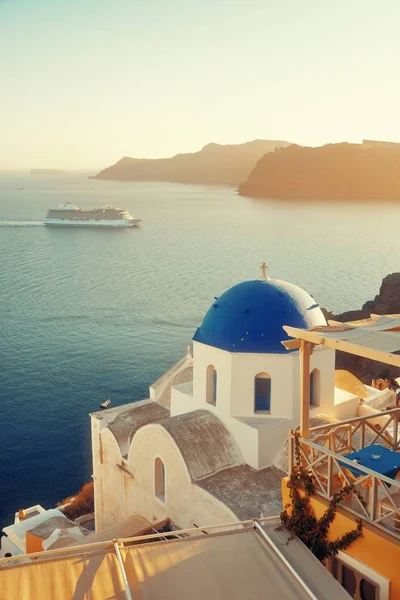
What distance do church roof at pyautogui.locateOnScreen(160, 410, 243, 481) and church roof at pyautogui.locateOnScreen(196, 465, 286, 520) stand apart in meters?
0.16

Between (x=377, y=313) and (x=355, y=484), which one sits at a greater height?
(x=355, y=484)

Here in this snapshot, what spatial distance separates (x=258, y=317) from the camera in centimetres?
1220

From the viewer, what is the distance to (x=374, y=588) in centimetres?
635

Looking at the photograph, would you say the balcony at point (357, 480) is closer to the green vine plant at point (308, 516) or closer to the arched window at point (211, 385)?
the green vine plant at point (308, 516)

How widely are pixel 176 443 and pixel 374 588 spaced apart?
18.6 ft

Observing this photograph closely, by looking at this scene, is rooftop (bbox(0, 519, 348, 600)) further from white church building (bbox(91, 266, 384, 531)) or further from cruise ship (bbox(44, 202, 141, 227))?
cruise ship (bbox(44, 202, 141, 227))

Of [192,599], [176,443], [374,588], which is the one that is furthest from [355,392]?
[192,599]

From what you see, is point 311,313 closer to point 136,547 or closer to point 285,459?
point 285,459

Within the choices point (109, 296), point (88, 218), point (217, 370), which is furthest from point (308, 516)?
point (88, 218)

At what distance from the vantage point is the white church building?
1139 cm

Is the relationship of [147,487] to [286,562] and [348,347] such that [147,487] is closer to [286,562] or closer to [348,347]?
[286,562]

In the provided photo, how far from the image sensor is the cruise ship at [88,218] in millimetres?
94125

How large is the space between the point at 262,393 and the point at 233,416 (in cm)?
77

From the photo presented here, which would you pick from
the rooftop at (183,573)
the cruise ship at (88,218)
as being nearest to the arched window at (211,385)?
the rooftop at (183,573)
